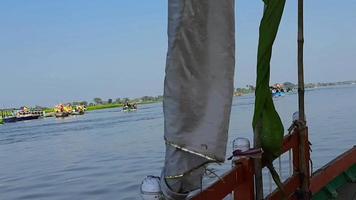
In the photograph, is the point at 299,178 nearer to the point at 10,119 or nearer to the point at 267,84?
the point at 267,84

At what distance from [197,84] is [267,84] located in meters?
0.56

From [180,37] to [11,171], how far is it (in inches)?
850

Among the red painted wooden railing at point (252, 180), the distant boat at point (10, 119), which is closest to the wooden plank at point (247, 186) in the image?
the red painted wooden railing at point (252, 180)

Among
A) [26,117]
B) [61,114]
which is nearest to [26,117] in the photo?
[26,117]

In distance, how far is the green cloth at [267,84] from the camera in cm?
261

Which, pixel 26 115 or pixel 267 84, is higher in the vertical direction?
pixel 267 84

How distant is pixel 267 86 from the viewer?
2.66 m

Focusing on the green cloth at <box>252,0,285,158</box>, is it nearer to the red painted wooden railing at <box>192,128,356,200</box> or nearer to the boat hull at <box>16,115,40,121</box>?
the red painted wooden railing at <box>192,128,356,200</box>

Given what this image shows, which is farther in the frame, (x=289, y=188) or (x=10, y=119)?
(x=10, y=119)

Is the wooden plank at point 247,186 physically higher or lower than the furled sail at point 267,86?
lower

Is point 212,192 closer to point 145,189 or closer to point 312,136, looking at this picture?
point 145,189

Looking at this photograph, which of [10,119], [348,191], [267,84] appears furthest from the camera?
[10,119]

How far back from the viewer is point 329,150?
1681cm

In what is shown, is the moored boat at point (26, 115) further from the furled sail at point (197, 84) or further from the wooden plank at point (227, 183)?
the furled sail at point (197, 84)
